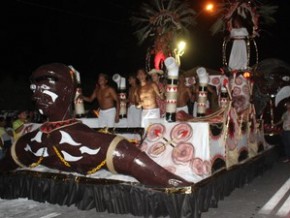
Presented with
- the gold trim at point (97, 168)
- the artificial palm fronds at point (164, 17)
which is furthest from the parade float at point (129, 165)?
the artificial palm fronds at point (164, 17)

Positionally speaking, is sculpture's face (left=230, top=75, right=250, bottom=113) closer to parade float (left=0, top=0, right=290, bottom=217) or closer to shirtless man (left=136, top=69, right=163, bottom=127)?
parade float (left=0, top=0, right=290, bottom=217)

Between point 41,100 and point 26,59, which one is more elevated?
point 26,59

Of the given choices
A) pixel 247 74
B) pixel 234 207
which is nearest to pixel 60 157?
pixel 234 207

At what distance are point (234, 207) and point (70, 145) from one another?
2.54 metres

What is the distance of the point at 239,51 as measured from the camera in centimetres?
860

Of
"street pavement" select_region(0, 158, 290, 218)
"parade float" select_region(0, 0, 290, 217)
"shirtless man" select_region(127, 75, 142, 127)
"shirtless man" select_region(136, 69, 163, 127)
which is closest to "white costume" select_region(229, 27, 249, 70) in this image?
"shirtless man" select_region(136, 69, 163, 127)

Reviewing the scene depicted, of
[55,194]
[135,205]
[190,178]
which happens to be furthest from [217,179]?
[55,194]

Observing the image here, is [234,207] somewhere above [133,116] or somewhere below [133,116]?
below

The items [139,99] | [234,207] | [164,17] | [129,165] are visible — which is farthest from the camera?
[164,17]

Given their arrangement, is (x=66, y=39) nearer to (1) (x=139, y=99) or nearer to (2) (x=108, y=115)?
(2) (x=108, y=115)

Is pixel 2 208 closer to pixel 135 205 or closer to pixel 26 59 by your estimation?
pixel 135 205

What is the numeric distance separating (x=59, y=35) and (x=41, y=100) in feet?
58.9

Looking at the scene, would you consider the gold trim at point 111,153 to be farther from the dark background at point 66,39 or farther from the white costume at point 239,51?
the dark background at point 66,39

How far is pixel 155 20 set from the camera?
8.99 metres
